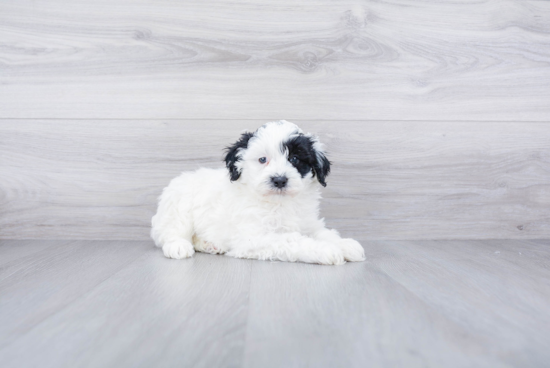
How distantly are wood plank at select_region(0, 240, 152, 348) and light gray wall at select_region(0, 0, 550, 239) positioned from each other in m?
0.27

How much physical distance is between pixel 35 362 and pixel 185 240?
3.02ft

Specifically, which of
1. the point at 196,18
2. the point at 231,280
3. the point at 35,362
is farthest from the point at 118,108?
the point at 35,362

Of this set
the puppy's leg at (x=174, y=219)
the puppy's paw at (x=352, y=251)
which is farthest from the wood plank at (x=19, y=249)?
the puppy's paw at (x=352, y=251)

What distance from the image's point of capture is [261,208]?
4.96 feet

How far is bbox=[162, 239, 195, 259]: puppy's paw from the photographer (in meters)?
1.46

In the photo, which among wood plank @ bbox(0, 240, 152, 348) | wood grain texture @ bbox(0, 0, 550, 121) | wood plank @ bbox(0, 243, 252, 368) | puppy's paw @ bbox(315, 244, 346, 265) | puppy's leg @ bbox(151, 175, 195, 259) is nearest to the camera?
wood plank @ bbox(0, 243, 252, 368)

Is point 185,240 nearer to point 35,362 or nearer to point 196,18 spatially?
point 35,362

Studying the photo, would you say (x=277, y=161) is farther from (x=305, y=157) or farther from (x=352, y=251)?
(x=352, y=251)

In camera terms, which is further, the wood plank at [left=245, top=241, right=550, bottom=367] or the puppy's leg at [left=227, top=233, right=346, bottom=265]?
the puppy's leg at [left=227, top=233, right=346, bottom=265]

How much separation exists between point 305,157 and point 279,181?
0.49ft

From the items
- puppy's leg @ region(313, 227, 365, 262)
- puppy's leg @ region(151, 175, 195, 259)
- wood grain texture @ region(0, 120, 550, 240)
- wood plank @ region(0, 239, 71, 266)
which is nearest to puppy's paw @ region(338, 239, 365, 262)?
puppy's leg @ region(313, 227, 365, 262)

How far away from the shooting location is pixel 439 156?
76.7 inches

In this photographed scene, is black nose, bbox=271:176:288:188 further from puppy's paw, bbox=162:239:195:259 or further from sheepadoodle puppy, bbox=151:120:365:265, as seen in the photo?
puppy's paw, bbox=162:239:195:259

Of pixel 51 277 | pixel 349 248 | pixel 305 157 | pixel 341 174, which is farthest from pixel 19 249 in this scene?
pixel 341 174
